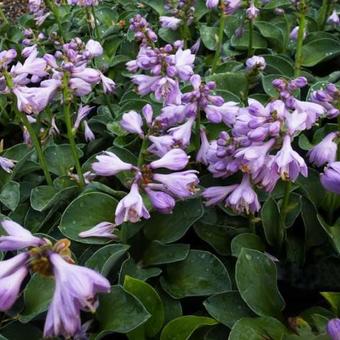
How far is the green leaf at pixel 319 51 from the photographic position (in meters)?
2.99

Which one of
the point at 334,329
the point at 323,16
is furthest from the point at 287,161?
the point at 323,16

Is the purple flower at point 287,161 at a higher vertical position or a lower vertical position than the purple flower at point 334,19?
higher

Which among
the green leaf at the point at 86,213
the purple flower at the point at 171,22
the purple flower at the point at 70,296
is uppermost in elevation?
the purple flower at the point at 70,296

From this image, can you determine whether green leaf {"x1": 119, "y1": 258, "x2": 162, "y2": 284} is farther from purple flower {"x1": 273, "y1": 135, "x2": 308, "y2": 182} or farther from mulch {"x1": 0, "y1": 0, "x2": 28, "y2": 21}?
mulch {"x1": 0, "y1": 0, "x2": 28, "y2": 21}

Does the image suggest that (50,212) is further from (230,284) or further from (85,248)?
(230,284)

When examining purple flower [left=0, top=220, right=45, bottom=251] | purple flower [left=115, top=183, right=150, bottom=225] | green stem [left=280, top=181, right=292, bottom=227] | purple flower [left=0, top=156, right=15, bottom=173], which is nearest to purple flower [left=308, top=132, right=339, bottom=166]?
green stem [left=280, top=181, right=292, bottom=227]

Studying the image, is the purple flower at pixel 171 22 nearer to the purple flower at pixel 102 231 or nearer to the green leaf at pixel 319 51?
the green leaf at pixel 319 51

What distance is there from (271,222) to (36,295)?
80 cm

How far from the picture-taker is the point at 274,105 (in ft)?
5.69

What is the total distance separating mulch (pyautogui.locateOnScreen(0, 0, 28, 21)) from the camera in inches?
226

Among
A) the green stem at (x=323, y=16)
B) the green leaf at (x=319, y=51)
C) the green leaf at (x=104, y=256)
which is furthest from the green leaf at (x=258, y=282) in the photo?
the green stem at (x=323, y=16)

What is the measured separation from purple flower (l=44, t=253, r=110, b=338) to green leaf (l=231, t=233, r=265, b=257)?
2.28 ft

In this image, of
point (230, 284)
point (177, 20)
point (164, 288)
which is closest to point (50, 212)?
point (164, 288)

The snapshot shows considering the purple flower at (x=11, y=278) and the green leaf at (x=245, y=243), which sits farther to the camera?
the green leaf at (x=245, y=243)
